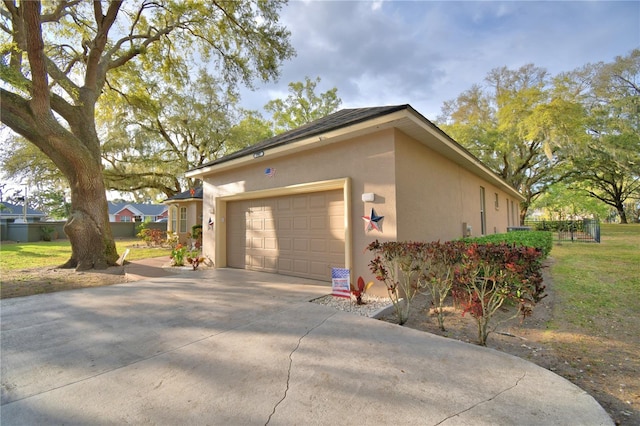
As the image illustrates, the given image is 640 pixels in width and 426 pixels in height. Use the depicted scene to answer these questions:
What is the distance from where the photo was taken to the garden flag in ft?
16.7

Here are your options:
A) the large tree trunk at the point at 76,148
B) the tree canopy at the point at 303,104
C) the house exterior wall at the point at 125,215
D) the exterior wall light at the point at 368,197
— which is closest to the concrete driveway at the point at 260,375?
the exterior wall light at the point at 368,197

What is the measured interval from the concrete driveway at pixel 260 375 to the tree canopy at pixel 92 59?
5.78 meters

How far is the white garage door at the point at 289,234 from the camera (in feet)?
20.7

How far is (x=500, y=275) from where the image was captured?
3.10 m

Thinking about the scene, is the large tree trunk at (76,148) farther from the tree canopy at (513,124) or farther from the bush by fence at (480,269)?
the tree canopy at (513,124)

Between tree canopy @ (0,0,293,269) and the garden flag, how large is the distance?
8016 mm

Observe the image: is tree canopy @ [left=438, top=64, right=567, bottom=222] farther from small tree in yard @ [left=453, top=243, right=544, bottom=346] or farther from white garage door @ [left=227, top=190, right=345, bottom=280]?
small tree in yard @ [left=453, top=243, right=544, bottom=346]

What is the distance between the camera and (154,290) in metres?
5.96

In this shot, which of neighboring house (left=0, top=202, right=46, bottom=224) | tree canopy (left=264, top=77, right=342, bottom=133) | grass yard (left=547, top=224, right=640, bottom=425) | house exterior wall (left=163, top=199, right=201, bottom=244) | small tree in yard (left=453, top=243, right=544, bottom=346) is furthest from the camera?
neighboring house (left=0, top=202, right=46, bottom=224)

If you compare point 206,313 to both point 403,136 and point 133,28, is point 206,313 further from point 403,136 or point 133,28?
point 133,28

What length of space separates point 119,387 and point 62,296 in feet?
15.5

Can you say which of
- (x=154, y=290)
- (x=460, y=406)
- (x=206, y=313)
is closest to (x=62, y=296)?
(x=154, y=290)

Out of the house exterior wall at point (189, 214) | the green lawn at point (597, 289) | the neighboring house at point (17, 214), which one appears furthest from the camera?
the neighboring house at point (17, 214)

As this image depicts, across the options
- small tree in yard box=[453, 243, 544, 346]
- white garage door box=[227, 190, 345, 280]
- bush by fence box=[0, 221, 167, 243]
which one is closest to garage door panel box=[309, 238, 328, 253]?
white garage door box=[227, 190, 345, 280]
